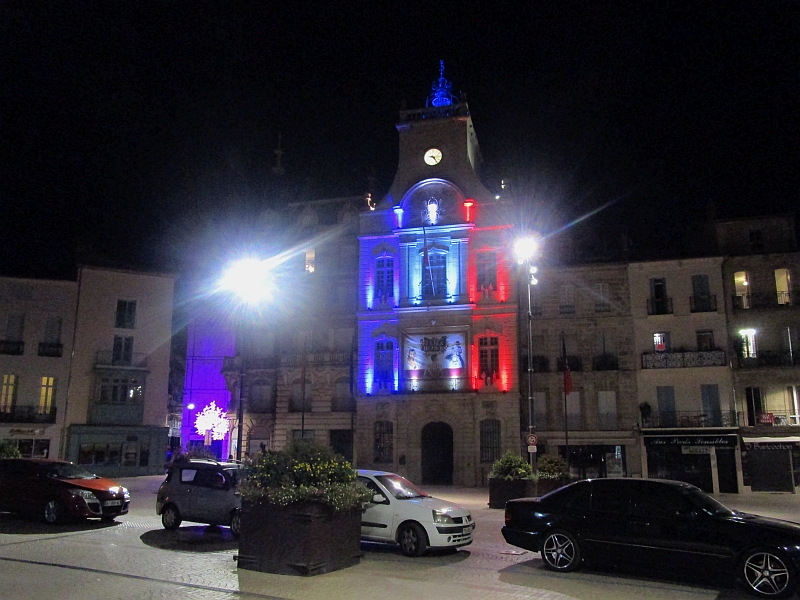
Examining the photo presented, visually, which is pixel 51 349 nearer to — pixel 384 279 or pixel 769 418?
pixel 384 279

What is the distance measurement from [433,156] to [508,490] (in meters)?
25.0

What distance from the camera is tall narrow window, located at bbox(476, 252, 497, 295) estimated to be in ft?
129

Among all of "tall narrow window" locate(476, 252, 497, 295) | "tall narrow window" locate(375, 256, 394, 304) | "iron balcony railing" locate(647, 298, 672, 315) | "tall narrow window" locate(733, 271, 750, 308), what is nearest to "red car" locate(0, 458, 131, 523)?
"tall narrow window" locate(375, 256, 394, 304)

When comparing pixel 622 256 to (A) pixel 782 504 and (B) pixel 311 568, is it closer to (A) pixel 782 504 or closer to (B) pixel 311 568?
(A) pixel 782 504

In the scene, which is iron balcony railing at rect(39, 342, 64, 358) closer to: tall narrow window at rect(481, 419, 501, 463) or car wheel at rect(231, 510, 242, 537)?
tall narrow window at rect(481, 419, 501, 463)

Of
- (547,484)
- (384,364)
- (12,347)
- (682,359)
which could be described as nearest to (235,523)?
(547,484)

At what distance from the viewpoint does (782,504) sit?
27.6 m

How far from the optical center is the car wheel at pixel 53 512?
16328mm

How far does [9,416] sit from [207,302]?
18.1 meters

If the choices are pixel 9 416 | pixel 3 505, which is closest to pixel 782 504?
pixel 3 505

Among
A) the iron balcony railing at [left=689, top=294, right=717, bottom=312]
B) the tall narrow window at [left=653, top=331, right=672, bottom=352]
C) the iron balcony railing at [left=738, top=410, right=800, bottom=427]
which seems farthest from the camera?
the tall narrow window at [left=653, top=331, right=672, bottom=352]

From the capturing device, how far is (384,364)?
4050 cm

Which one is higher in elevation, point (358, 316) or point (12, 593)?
point (358, 316)

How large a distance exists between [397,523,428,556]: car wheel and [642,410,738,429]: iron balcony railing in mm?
27517
